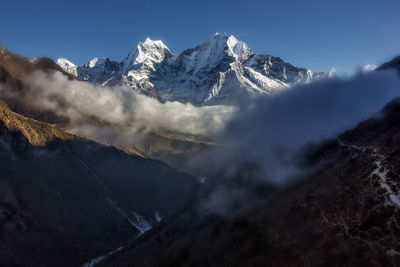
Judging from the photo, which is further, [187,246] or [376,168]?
[187,246]

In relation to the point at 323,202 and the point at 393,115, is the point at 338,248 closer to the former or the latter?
the point at 323,202

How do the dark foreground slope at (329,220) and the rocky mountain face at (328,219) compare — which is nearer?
the dark foreground slope at (329,220)

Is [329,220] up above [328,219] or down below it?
below

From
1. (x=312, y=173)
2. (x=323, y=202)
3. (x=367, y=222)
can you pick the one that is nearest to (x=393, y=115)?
(x=312, y=173)

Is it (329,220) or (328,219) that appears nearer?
(329,220)

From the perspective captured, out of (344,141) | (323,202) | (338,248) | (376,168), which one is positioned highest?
(344,141)

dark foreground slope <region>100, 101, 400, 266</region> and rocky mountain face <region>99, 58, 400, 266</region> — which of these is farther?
rocky mountain face <region>99, 58, 400, 266</region>

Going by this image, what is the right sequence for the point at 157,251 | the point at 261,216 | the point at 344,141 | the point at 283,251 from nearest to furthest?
1. the point at 283,251
2. the point at 261,216
3. the point at 344,141
4. the point at 157,251

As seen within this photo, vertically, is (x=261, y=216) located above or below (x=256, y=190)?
below
